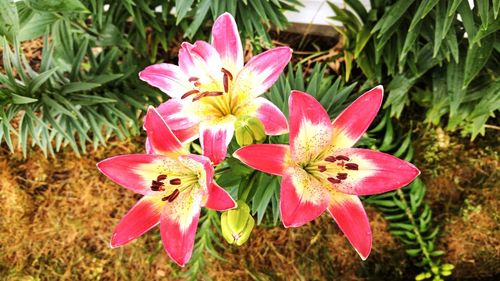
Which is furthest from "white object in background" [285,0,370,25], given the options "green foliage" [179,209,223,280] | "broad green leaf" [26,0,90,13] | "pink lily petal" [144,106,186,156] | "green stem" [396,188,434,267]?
"pink lily petal" [144,106,186,156]

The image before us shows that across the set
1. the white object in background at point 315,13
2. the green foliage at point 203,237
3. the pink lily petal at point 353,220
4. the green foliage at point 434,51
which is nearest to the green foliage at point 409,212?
the green foliage at point 434,51

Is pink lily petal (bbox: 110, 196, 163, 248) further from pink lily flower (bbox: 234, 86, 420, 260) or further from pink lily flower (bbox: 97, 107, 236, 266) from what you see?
pink lily flower (bbox: 234, 86, 420, 260)

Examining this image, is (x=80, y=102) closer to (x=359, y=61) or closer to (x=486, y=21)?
(x=359, y=61)

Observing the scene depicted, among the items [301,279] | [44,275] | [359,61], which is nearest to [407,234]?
[301,279]

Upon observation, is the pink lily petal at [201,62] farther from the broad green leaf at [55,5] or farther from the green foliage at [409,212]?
the green foliage at [409,212]

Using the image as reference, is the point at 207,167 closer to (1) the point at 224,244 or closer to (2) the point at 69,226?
(1) the point at 224,244

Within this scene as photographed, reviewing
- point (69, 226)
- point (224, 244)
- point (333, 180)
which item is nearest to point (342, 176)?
point (333, 180)

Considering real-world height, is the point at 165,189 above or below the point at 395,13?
below
